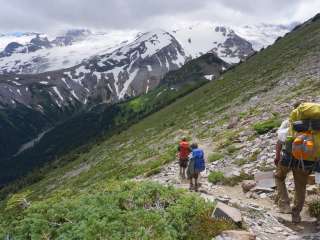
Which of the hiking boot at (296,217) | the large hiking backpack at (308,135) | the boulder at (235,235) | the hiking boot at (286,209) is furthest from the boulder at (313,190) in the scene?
the boulder at (235,235)

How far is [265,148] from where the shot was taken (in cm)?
2403

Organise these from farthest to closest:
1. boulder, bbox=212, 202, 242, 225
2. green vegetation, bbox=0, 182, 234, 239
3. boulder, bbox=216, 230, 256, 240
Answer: boulder, bbox=212, 202, 242, 225
green vegetation, bbox=0, 182, 234, 239
boulder, bbox=216, 230, 256, 240

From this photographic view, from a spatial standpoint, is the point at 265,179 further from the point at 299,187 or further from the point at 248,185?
the point at 299,187

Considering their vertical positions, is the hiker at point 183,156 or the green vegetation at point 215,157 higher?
the hiker at point 183,156

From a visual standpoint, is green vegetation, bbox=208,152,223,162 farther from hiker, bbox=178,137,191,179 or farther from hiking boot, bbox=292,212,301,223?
hiking boot, bbox=292,212,301,223

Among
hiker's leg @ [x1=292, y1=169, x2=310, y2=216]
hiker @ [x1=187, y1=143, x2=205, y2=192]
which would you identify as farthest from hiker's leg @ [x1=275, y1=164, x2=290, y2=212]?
hiker @ [x1=187, y1=143, x2=205, y2=192]

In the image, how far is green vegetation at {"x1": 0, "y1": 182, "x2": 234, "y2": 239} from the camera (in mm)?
11219

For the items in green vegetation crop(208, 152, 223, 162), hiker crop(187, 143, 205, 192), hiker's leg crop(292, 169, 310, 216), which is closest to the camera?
hiker's leg crop(292, 169, 310, 216)

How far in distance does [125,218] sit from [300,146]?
489 centimetres

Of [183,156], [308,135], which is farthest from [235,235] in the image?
[183,156]

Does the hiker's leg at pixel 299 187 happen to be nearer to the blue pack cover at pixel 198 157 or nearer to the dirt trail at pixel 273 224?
the dirt trail at pixel 273 224

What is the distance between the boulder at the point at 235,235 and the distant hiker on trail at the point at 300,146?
2.34 metres

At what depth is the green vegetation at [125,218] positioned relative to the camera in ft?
36.8

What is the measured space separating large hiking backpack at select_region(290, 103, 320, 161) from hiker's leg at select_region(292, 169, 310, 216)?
0.68m
